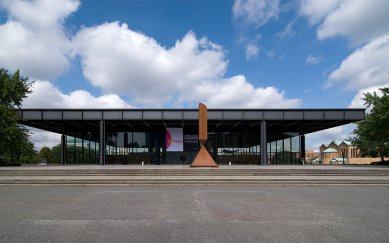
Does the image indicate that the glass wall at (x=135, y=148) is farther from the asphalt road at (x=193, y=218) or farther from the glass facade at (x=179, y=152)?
the asphalt road at (x=193, y=218)

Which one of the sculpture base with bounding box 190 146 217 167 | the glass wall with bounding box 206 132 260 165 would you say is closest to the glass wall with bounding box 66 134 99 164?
the glass wall with bounding box 206 132 260 165

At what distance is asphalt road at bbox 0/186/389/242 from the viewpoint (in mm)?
6652

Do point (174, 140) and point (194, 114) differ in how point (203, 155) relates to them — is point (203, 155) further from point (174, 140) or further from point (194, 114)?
point (174, 140)

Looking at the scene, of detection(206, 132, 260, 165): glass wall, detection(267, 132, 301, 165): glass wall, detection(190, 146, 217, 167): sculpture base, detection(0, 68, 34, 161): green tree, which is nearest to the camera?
detection(190, 146, 217, 167): sculpture base

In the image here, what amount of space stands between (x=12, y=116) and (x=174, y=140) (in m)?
18.0

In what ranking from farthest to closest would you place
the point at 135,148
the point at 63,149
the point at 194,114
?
1. the point at 63,149
2. the point at 135,148
3. the point at 194,114

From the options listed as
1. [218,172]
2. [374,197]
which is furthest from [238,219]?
[218,172]

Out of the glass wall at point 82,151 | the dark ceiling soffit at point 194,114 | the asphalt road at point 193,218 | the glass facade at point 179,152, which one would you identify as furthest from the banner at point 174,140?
the asphalt road at point 193,218

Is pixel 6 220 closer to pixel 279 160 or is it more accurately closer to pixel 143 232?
pixel 143 232

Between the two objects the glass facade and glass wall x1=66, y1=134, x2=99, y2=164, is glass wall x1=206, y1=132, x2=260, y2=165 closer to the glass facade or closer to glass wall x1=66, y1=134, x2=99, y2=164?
the glass facade

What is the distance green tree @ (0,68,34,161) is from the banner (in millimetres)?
15027

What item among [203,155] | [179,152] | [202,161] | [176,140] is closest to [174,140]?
[176,140]

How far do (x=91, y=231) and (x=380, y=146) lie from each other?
149 ft

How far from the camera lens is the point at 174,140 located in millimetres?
40812
